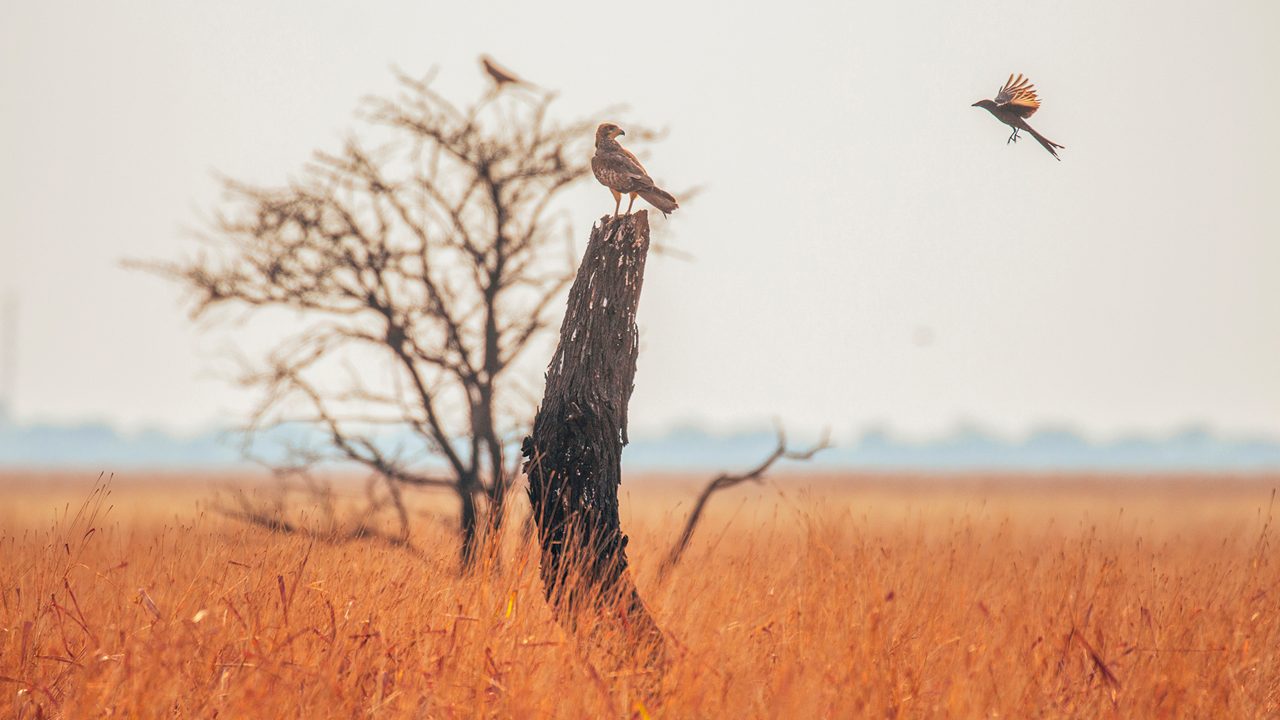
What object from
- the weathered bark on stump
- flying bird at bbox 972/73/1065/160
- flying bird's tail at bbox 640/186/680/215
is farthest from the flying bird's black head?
flying bird at bbox 972/73/1065/160

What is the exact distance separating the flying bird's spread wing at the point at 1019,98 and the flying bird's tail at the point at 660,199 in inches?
81.9

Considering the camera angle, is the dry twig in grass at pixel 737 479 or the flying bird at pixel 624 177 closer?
the flying bird at pixel 624 177

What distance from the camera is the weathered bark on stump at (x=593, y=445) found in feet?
20.9

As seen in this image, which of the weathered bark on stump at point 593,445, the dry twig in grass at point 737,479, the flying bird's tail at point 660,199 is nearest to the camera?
the weathered bark on stump at point 593,445

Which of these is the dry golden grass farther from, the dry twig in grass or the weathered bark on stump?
the dry twig in grass

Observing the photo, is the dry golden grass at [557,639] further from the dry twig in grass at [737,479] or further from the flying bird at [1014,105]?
the flying bird at [1014,105]

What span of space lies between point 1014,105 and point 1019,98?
0.10 m

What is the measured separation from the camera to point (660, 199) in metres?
7.07

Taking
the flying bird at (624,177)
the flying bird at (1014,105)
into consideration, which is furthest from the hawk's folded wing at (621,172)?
the flying bird at (1014,105)

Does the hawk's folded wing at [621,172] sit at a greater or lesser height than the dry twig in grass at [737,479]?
greater

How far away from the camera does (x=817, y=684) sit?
17.9ft

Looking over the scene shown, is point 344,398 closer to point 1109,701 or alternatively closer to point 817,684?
point 817,684

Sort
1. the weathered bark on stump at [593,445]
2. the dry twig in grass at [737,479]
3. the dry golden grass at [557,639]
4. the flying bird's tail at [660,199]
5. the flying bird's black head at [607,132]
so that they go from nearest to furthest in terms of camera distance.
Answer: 1. the dry golden grass at [557,639]
2. the weathered bark on stump at [593,445]
3. the flying bird's tail at [660,199]
4. the flying bird's black head at [607,132]
5. the dry twig in grass at [737,479]

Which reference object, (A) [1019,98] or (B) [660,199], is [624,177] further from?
A: (A) [1019,98]
